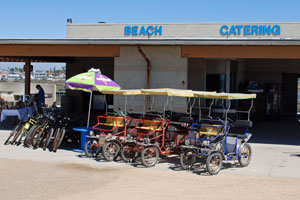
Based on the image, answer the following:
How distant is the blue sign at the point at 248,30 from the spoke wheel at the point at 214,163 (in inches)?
665

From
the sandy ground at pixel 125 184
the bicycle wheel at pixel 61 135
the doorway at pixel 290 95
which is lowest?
the sandy ground at pixel 125 184

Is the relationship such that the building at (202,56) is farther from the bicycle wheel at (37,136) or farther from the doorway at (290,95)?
the bicycle wheel at (37,136)

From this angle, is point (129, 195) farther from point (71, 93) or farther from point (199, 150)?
point (71, 93)

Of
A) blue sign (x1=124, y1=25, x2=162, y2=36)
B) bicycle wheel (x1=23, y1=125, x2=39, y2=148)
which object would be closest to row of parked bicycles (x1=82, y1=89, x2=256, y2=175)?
bicycle wheel (x1=23, y1=125, x2=39, y2=148)

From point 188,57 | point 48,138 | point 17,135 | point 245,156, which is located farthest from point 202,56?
point 17,135

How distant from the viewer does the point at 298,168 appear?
1075 cm

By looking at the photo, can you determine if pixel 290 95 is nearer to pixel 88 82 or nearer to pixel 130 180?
pixel 88 82

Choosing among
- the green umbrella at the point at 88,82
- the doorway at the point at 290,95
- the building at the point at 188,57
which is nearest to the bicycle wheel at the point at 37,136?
the green umbrella at the point at 88,82

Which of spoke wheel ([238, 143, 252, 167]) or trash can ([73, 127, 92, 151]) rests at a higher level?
trash can ([73, 127, 92, 151])

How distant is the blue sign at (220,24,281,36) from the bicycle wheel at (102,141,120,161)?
16612 millimetres

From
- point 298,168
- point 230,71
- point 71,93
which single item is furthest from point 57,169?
point 71,93

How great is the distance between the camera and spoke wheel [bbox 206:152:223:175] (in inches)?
383

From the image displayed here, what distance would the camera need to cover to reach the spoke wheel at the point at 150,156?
34.4 feet

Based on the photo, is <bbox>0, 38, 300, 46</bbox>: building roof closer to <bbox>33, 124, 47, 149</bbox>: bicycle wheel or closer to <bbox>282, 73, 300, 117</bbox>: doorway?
<bbox>33, 124, 47, 149</bbox>: bicycle wheel
